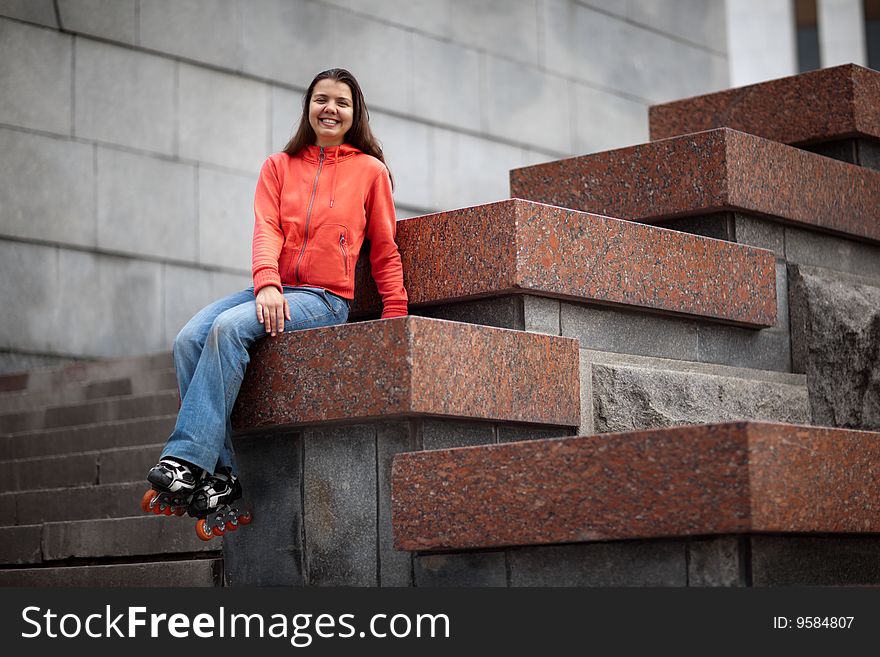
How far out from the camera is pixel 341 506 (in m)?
5.38

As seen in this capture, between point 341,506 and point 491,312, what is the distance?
1.07 meters

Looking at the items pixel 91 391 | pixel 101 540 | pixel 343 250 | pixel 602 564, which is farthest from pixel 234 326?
pixel 91 391

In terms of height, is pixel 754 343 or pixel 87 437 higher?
pixel 754 343

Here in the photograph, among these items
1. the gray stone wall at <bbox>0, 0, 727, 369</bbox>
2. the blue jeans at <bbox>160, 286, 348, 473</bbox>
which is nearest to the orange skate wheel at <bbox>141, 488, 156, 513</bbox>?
the blue jeans at <bbox>160, 286, 348, 473</bbox>

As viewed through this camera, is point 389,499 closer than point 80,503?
Yes

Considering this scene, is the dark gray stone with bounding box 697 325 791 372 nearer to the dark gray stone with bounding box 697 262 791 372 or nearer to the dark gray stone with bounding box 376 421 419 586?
the dark gray stone with bounding box 697 262 791 372

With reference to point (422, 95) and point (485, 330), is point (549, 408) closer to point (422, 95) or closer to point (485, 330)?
point (485, 330)

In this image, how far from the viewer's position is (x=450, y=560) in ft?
16.8

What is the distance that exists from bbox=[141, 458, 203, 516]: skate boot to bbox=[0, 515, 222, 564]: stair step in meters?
0.87

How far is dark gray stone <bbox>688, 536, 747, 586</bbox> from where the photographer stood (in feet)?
14.7

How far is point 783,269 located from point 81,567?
3.79 metres

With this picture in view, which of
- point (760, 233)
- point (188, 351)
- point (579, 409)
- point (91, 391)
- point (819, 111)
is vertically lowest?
point (579, 409)

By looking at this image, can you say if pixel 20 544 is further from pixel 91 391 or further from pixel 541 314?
pixel 541 314

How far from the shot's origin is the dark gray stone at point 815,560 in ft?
15.0
